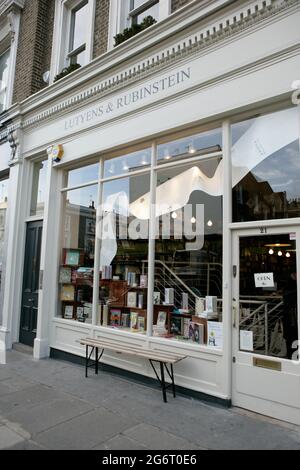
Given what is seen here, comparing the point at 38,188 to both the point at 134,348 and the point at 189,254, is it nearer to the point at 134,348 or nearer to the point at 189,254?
the point at 189,254

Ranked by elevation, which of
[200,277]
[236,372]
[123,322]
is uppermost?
[200,277]

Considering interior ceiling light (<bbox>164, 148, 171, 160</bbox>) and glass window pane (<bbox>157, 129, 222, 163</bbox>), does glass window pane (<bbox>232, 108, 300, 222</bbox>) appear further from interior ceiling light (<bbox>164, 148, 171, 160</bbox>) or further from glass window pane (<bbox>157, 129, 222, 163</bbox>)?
interior ceiling light (<bbox>164, 148, 171, 160</bbox>)

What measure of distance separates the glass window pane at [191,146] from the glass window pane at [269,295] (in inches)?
62.1

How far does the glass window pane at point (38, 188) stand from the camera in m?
8.21

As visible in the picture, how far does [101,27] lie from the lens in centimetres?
714

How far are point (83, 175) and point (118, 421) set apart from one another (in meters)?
4.87

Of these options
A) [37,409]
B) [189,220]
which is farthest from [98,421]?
[189,220]

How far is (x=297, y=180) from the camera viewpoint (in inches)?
175

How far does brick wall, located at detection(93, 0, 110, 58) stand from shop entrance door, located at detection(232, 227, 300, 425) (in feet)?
16.2

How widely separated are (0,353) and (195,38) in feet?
23.4

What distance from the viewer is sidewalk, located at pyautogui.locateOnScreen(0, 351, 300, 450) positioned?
3.63 meters

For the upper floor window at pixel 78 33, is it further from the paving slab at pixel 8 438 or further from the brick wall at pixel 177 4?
the paving slab at pixel 8 438

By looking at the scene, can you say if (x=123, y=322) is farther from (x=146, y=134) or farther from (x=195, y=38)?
(x=195, y=38)

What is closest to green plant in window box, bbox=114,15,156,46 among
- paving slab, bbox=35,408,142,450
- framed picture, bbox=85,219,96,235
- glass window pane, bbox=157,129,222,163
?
glass window pane, bbox=157,129,222,163
